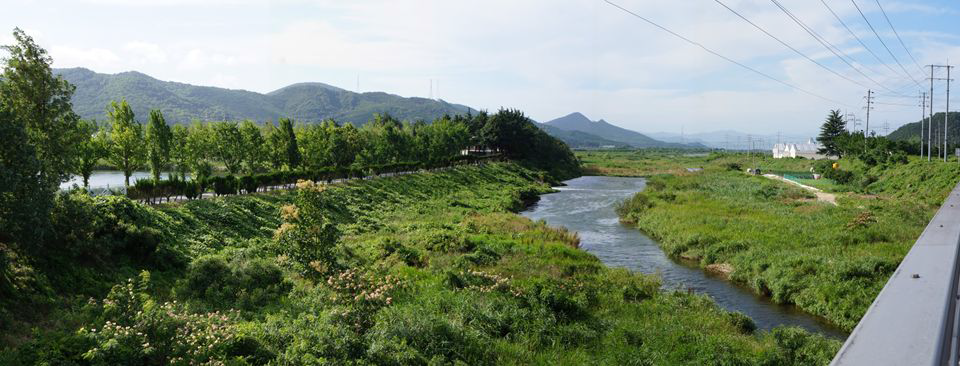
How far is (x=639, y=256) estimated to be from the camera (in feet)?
124

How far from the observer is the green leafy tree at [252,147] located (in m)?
59.0

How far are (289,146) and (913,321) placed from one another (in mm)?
61489

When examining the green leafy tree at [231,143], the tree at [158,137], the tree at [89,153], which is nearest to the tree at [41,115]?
the tree at [89,153]

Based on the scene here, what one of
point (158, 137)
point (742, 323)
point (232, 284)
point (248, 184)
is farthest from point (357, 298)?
point (158, 137)

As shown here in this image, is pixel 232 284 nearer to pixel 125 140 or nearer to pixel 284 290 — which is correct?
pixel 284 290

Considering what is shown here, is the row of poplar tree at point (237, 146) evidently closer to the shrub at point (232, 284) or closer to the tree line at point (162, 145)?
the tree line at point (162, 145)

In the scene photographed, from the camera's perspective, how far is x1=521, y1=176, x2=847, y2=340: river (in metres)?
25.0

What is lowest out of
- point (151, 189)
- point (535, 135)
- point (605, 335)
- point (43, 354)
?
point (605, 335)

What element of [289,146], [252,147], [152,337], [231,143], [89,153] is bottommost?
[152,337]

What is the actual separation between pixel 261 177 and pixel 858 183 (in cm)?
7609

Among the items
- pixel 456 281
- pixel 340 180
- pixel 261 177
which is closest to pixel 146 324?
pixel 456 281

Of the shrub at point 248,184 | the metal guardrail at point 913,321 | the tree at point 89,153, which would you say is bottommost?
the shrub at point 248,184

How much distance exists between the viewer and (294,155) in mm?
60688

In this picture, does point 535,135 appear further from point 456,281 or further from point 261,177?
point 456,281
